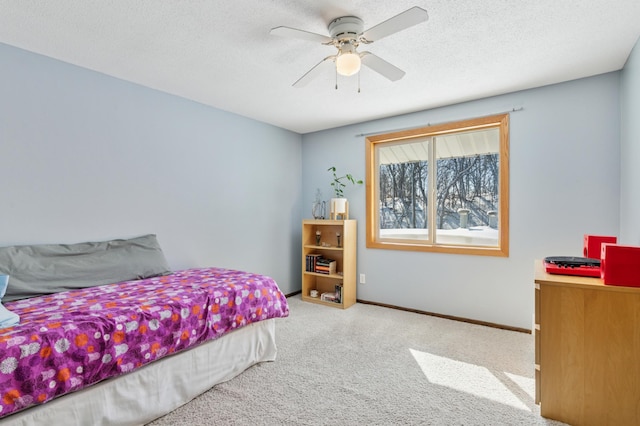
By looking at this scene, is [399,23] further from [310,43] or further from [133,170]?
[133,170]

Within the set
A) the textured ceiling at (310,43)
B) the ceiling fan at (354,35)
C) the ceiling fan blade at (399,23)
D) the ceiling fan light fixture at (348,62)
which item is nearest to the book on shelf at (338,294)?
the textured ceiling at (310,43)

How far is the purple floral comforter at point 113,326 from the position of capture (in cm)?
135

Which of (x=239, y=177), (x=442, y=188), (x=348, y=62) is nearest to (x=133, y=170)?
(x=239, y=177)

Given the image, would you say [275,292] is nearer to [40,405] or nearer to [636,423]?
[40,405]

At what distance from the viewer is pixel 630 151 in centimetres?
232

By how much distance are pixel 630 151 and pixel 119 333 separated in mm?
3552

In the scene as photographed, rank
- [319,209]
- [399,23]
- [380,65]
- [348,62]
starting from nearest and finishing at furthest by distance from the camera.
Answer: [399,23]
[348,62]
[380,65]
[319,209]

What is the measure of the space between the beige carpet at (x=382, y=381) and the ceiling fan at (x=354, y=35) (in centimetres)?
202

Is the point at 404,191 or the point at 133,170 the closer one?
the point at 133,170

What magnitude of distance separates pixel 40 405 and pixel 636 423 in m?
2.86

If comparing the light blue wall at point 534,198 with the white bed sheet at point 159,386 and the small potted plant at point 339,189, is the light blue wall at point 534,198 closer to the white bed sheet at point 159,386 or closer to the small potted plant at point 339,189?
the small potted plant at point 339,189

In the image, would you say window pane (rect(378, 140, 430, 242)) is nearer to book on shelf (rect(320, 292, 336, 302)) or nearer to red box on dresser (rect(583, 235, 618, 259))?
book on shelf (rect(320, 292, 336, 302))

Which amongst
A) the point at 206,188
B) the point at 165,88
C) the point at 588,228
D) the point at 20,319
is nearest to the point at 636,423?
the point at 588,228

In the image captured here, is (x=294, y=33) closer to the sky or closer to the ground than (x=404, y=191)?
closer to the sky
